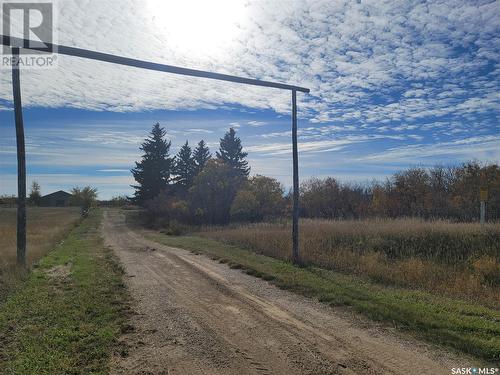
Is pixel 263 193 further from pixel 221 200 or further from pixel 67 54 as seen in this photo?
pixel 67 54

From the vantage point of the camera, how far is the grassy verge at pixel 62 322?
4930mm

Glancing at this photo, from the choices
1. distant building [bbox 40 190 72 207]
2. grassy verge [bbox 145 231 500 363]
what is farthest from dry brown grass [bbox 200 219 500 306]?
distant building [bbox 40 190 72 207]

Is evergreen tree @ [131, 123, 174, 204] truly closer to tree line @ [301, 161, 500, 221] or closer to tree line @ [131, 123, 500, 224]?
tree line @ [131, 123, 500, 224]

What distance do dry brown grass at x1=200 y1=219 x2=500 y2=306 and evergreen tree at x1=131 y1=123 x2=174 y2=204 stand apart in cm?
4016

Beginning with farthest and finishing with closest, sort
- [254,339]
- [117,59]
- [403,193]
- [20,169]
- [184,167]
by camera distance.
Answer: [184,167], [403,193], [20,169], [117,59], [254,339]

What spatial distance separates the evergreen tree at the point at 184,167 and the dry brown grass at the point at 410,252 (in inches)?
1661

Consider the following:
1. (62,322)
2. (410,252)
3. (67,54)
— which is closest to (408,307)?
(62,322)

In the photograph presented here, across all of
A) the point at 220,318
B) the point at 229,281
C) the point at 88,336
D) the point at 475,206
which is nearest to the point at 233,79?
the point at 229,281

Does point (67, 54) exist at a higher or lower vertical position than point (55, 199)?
higher

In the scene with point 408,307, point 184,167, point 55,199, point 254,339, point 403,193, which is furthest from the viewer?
point 55,199

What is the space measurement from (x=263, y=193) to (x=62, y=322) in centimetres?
3562

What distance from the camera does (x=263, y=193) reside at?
1644 inches

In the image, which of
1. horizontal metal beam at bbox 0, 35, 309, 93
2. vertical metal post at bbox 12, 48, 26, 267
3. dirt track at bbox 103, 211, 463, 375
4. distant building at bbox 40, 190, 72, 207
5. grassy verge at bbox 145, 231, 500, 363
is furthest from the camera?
distant building at bbox 40, 190, 72, 207

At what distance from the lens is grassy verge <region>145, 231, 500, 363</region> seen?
18.4ft
